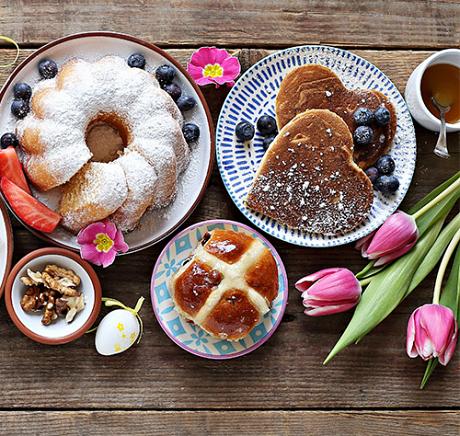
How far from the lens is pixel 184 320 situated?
187 centimetres

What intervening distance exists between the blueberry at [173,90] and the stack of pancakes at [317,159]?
0.86 feet

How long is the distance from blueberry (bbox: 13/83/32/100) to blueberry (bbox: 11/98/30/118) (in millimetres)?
12

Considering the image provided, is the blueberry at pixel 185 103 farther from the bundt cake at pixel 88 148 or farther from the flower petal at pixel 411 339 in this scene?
the flower petal at pixel 411 339

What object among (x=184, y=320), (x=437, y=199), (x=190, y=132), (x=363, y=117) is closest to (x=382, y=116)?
(x=363, y=117)

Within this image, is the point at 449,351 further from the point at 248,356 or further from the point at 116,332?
the point at 116,332

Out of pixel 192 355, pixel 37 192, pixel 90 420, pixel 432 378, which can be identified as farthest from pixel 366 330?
pixel 37 192

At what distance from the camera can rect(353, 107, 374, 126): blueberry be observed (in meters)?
1.87

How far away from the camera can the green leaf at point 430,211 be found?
1918mm

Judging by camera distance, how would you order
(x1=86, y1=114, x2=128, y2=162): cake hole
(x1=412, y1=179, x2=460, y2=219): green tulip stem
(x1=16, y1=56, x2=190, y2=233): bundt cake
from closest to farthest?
(x1=16, y1=56, x2=190, y2=233): bundt cake → (x1=86, y1=114, x2=128, y2=162): cake hole → (x1=412, y1=179, x2=460, y2=219): green tulip stem

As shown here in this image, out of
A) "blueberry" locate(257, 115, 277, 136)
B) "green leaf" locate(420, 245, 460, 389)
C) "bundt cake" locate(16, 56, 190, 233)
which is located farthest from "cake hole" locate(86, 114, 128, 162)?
"green leaf" locate(420, 245, 460, 389)

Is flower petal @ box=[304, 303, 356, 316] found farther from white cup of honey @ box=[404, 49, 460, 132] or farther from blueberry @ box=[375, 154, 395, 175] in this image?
white cup of honey @ box=[404, 49, 460, 132]

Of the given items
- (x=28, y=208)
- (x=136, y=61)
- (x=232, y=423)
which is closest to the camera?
(x=28, y=208)

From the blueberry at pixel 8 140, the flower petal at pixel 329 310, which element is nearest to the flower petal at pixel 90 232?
the blueberry at pixel 8 140

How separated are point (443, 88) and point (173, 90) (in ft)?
2.32
